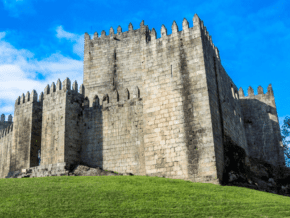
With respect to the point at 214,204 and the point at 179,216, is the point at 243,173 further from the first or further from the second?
the point at 179,216

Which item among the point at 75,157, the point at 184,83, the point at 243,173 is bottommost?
the point at 243,173

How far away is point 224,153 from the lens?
18.6 meters

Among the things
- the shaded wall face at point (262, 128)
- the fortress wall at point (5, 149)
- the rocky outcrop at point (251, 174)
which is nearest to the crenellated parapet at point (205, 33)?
the rocky outcrop at point (251, 174)

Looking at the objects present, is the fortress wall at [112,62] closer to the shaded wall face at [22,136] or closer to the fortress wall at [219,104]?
the shaded wall face at [22,136]

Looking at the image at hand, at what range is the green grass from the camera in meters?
11.8

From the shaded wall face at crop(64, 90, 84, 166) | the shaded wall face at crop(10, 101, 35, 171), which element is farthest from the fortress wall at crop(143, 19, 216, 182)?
the shaded wall face at crop(10, 101, 35, 171)

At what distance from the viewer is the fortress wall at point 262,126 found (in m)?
27.8

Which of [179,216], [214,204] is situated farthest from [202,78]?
[179,216]

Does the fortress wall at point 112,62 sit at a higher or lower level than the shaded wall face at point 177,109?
higher

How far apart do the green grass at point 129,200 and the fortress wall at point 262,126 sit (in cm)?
1331

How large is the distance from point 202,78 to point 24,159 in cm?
1255

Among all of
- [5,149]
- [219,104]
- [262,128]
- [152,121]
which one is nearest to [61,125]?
[152,121]

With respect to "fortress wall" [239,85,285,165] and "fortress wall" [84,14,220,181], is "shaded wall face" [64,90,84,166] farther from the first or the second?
"fortress wall" [239,85,285,165]

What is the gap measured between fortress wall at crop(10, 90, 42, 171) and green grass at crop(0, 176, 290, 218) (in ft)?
25.2
